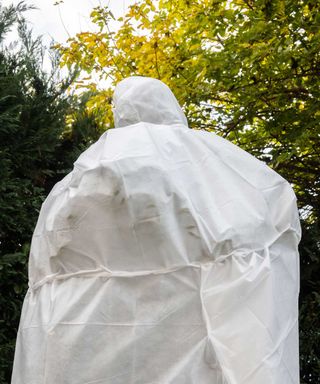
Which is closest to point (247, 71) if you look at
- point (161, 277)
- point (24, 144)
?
point (24, 144)

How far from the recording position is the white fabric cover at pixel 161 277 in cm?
195

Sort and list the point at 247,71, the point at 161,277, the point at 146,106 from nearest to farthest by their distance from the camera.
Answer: the point at 161,277
the point at 146,106
the point at 247,71

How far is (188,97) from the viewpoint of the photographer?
17.7 ft

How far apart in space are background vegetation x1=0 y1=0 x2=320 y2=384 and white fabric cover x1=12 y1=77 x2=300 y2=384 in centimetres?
114

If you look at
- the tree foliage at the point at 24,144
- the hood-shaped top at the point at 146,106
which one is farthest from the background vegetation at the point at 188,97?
the hood-shaped top at the point at 146,106

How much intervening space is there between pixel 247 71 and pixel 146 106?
2.85m

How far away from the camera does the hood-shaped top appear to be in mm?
2461

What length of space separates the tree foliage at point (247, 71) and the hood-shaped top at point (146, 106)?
1.83 metres

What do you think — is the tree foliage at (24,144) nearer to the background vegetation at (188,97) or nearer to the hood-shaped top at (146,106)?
the background vegetation at (188,97)

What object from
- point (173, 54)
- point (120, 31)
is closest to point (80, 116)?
point (173, 54)

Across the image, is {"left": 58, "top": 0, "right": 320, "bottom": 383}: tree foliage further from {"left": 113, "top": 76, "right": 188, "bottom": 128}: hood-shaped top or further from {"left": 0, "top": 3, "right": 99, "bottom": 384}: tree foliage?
{"left": 113, "top": 76, "right": 188, "bottom": 128}: hood-shaped top

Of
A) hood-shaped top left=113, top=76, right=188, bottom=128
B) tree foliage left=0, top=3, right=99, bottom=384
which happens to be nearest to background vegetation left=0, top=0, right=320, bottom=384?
tree foliage left=0, top=3, right=99, bottom=384

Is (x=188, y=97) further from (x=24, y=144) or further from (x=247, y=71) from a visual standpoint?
(x=24, y=144)

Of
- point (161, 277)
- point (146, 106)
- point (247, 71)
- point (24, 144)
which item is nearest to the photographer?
point (161, 277)
